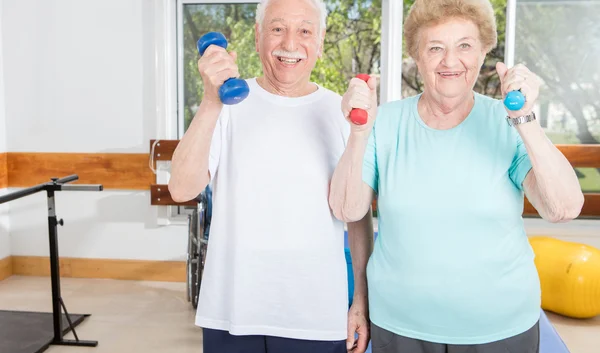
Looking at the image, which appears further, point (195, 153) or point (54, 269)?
point (54, 269)

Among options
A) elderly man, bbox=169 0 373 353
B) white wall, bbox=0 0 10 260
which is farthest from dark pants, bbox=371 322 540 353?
white wall, bbox=0 0 10 260

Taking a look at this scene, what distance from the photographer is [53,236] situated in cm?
312

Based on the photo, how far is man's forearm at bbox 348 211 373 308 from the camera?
1.48 meters

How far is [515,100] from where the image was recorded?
3.74ft

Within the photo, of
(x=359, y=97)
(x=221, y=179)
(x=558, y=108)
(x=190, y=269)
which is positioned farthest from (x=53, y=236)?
(x=558, y=108)

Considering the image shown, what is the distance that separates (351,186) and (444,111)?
0.27 m

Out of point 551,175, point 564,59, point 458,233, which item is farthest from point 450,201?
point 564,59

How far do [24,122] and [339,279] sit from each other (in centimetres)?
344

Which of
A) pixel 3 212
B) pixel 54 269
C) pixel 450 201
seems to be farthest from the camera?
pixel 3 212

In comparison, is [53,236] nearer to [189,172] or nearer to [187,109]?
[187,109]

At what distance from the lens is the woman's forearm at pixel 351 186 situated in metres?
1.28

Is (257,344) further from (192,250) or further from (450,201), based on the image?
(192,250)

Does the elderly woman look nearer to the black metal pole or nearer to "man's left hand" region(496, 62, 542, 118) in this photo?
"man's left hand" region(496, 62, 542, 118)

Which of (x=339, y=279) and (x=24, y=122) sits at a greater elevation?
(x=24, y=122)
